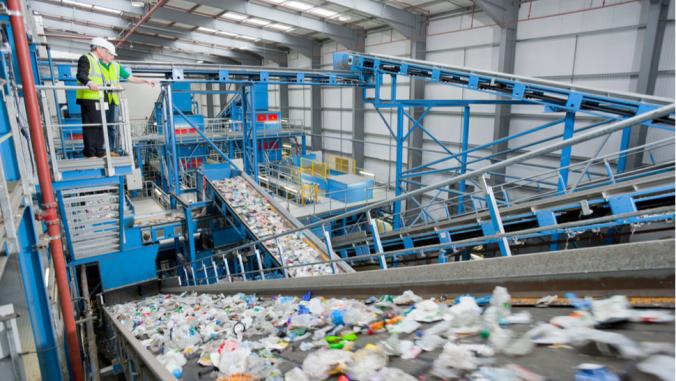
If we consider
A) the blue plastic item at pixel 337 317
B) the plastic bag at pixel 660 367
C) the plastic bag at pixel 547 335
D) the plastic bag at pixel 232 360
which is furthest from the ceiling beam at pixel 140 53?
the plastic bag at pixel 660 367

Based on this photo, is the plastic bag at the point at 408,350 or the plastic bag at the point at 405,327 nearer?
the plastic bag at the point at 408,350

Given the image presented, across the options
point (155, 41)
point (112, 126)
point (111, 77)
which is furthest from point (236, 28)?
point (111, 77)

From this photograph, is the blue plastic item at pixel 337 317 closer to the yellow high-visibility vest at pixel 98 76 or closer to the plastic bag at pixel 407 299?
the plastic bag at pixel 407 299

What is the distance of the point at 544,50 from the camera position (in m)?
10.3

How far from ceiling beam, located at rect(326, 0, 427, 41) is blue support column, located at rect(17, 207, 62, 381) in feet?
32.6

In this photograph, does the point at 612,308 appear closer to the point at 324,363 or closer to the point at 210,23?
the point at 324,363

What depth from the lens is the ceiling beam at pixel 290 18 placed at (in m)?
11.9

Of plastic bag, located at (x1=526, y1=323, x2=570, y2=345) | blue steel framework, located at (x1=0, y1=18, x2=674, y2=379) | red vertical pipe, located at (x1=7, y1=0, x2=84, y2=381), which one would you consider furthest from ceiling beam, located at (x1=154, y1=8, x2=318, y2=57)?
plastic bag, located at (x1=526, y1=323, x2=570, y2=345)

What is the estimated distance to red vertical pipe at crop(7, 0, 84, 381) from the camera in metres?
2.89

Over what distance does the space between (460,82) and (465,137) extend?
155 centimetres

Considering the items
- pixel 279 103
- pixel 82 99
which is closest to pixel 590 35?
pixel 82 99

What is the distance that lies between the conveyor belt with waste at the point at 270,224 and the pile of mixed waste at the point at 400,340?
278 cm

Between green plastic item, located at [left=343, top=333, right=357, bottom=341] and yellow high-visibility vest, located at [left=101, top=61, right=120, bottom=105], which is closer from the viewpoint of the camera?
green plastic item, located at [left=343, top=333, right=357, bottom=341]

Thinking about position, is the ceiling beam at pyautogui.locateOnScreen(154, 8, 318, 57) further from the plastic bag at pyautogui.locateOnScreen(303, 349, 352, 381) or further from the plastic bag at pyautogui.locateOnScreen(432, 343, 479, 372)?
the plastic bag at pyautogui.locateOnScreen(432, 343, 479, 372)
